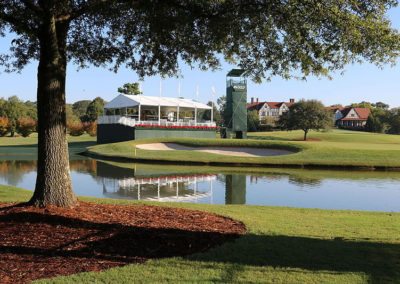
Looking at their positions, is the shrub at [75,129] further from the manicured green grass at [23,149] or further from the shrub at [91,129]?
the manicured green grass at [23,149]

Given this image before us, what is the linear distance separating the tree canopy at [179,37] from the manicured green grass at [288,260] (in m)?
3.18

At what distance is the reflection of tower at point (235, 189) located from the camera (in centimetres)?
1575

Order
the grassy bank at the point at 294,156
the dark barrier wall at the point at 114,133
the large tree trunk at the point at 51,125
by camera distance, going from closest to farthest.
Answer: the large tree trunk at the point at 51,125 → the grassy bank at the point at 294,156 → the dark barrier wall at the point at 114,133

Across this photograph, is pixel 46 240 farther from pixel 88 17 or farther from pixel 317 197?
pixel 317 197

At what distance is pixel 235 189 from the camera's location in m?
18.6

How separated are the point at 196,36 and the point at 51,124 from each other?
3675 mm

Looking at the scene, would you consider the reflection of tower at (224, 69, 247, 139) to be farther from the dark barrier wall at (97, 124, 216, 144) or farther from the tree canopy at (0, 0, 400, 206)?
the tree canopy at (0, 0, 400, 206)

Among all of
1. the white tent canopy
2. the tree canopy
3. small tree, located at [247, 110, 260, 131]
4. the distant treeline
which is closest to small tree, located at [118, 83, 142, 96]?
the distant treeline

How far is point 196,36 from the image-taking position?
10164 mm

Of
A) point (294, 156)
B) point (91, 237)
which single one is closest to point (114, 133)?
point (294, 156)

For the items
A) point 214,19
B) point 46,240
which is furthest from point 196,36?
point 46,240

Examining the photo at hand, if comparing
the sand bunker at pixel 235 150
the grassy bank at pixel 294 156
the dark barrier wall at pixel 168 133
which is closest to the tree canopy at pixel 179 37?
the grassy bank at pixel 294 156

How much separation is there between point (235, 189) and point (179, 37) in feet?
31.0

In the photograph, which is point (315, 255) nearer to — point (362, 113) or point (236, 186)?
point (236, 186)
